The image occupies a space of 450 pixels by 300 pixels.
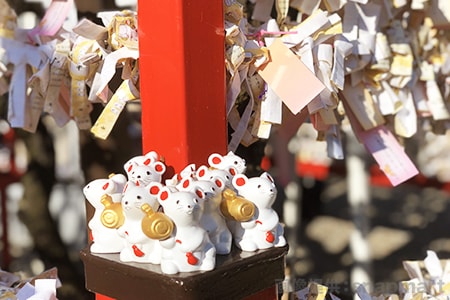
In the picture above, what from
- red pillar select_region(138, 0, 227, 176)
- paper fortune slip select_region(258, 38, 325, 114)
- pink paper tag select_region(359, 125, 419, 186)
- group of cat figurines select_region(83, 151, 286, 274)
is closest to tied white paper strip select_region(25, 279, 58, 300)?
group of cat figurines select_region(83, 151, 286, 274)

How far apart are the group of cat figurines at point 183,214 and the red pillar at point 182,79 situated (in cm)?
2

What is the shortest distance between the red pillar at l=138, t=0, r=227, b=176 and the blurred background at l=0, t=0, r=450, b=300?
44 centimetres

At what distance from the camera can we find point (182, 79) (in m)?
0.76

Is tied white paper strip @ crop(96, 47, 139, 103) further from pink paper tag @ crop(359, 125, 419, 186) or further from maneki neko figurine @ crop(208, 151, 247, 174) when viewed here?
pink paper tag @ crop(359, 125, 419, 186)

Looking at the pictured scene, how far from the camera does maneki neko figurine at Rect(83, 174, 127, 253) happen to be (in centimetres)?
75

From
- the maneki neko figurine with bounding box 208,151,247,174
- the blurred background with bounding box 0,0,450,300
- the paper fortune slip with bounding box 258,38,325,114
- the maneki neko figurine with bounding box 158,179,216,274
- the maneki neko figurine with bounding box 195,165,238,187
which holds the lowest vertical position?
the blurred background with bounding box 0,0,450,300

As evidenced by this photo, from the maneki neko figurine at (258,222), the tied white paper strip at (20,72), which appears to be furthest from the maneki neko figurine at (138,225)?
the tied white paper strip at (20,72)

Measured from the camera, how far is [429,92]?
4.22 ft

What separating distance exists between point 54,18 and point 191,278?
625mm

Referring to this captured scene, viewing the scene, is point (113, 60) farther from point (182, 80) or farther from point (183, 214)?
point (183, 214)

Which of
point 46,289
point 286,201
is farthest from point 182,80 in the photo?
point 286,201

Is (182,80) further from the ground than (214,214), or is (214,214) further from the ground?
(182,80)

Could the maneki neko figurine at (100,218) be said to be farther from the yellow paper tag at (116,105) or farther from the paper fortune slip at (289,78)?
the paper fortune slip at (289,78)

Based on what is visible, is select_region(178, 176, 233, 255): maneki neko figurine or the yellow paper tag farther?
the yellow paper tag
